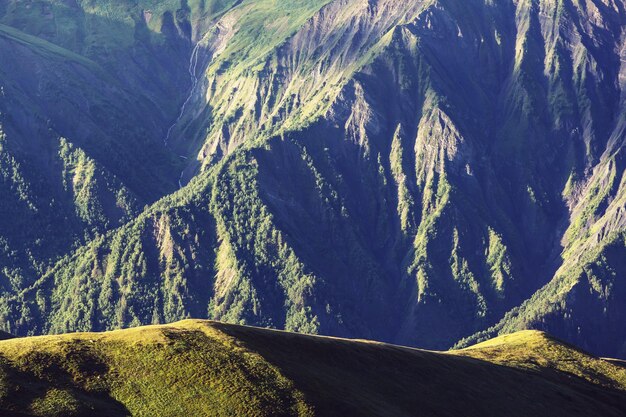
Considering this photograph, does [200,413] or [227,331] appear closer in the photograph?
[200,413]

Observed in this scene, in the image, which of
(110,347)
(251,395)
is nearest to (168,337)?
(110,347)

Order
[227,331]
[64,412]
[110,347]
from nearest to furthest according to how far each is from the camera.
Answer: [64,412] < [110,347] < [227,331]

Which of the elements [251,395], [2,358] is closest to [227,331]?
[251,395]

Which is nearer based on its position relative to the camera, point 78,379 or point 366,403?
point 78,379

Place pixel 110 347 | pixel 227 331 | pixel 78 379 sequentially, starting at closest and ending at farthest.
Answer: pixel 78 379, pixel 110 347, pixel 227 331

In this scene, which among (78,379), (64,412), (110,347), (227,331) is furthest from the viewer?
(227,331)

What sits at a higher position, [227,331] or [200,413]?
[227,331]

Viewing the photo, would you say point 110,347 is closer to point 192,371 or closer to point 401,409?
point 192,371

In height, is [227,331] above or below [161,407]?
above

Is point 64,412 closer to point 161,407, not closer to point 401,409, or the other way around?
point 161,407
